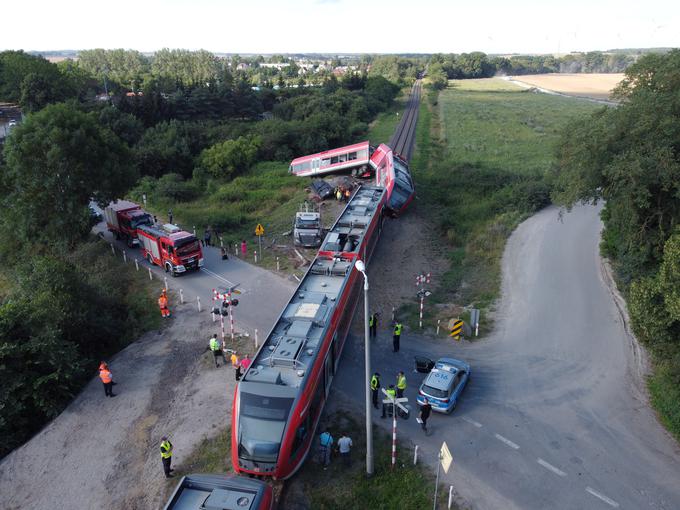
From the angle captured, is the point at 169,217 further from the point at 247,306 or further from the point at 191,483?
the point at 191,483

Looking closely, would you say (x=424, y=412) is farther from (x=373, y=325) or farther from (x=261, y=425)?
(x=373, y=325)

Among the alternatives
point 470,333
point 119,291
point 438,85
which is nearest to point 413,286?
point 470,333

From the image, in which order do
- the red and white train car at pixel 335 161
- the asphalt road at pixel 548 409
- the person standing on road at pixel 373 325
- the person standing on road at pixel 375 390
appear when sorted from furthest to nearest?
the red and white train car at pixel 335 161
the person standing on road at pixel 373 325
the person standing on road at pixel 375 390
the asphalt road at pixel 548 409

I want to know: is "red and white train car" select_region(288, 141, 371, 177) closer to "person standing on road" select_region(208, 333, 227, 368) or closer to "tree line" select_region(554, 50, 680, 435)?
"tree line" select_region(554, 50, 680, 435)

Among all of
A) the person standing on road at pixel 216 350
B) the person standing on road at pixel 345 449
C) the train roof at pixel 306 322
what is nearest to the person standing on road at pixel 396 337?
the train roof at pixel 306 322

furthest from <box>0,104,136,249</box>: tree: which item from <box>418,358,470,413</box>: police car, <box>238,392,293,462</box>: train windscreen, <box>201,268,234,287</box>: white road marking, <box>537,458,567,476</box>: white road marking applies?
<box>537,458,567,476</box>: white road marking

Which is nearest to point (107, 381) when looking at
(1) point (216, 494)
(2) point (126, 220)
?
(1) point (216, 494)

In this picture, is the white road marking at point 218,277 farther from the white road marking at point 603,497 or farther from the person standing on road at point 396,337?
the white road marking at point 603,497
